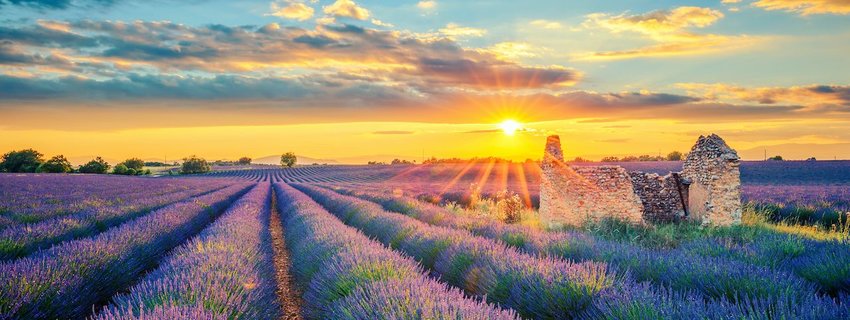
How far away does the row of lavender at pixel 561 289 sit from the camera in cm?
266

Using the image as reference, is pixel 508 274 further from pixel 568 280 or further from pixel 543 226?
pixel 543 226

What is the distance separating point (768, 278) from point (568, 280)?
1.73 meters

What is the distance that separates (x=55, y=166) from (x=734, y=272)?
73.4m

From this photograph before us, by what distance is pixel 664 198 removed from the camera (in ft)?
42.6

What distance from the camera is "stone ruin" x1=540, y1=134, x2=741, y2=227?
37.3 ft

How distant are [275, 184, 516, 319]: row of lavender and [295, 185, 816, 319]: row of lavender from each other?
0.46 metres

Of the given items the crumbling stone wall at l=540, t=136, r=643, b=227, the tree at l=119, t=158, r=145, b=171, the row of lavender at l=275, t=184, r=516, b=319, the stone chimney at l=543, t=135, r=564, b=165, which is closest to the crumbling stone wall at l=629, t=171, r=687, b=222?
the crumbling stone wall at l=540, t=136, r=643, b=227

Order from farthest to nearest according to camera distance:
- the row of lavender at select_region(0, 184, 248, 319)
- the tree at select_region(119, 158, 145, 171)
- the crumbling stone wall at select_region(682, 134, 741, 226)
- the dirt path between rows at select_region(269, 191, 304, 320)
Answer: the tree at select_region(119, 158, 145, 171) → the crumbling stone wall at select_region(682, 134, 741, 226) → the dirt path between rows at select_region(269, 191, 304, 320) → the row of lavender at select_region(0, 184, 248, 319)

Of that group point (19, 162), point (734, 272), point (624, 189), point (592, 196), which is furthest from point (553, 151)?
point (19, 162)

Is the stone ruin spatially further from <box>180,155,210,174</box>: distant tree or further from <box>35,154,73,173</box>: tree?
<box>180,155,210,174</box>: distant tree

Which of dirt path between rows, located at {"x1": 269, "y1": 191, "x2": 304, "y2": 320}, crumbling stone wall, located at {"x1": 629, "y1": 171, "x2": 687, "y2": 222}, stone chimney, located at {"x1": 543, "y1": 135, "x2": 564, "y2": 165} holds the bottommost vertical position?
dirt path between rows, located at {"x1": 269, "y1": 191, "x2": 304, "y2": 320}

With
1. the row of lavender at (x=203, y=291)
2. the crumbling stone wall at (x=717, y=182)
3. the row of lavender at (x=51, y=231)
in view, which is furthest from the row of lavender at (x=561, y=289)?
the crumbling stone wall at (x=717, y=182)

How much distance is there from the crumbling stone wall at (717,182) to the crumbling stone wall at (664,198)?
0.77 metres

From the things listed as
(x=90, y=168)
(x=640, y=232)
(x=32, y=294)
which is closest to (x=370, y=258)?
(x=32, y=294)
